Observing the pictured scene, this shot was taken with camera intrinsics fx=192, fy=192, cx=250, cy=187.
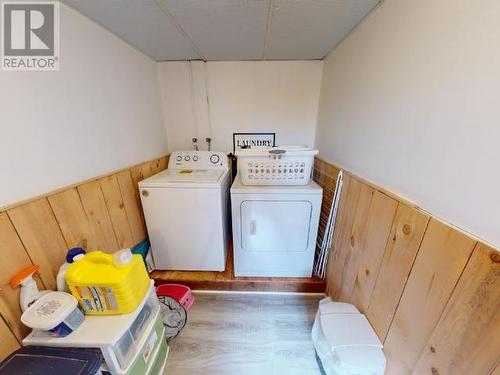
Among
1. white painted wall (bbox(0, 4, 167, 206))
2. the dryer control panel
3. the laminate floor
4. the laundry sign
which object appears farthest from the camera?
the laundry sign

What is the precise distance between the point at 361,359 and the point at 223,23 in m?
2.26

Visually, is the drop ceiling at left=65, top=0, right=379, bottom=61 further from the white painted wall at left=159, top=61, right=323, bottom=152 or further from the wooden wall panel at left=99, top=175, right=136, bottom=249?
the wooden wall panel at left=99, top=175, right=136, bottom=249

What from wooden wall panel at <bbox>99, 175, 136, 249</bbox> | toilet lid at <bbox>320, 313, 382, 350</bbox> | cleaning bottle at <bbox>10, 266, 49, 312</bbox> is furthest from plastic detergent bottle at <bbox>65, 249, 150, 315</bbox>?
toilet lid at <bbox>320, 313, 382, 350</bbox>

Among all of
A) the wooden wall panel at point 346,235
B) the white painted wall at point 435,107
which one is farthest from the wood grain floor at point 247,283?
the white painted wall at point 435,107

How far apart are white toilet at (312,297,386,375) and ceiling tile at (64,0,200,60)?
222cm

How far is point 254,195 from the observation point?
63.4 inches

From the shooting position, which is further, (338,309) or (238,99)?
(238,99)

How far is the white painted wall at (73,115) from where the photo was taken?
928mm

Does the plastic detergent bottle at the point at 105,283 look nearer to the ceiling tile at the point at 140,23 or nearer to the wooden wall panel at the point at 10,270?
the wooden wall panel at the point at 10,270

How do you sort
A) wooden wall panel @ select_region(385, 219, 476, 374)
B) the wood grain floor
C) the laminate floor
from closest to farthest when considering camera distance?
wooden wall panel @ select_region(385, 219, 476, 374), the laminate floor, the wood grain floor

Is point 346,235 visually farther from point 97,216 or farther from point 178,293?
point 97,216

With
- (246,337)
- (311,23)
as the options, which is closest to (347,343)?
(246,337)

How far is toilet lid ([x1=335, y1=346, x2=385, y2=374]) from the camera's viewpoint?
965mm

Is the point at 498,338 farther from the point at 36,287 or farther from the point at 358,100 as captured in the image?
the point at 36,287
